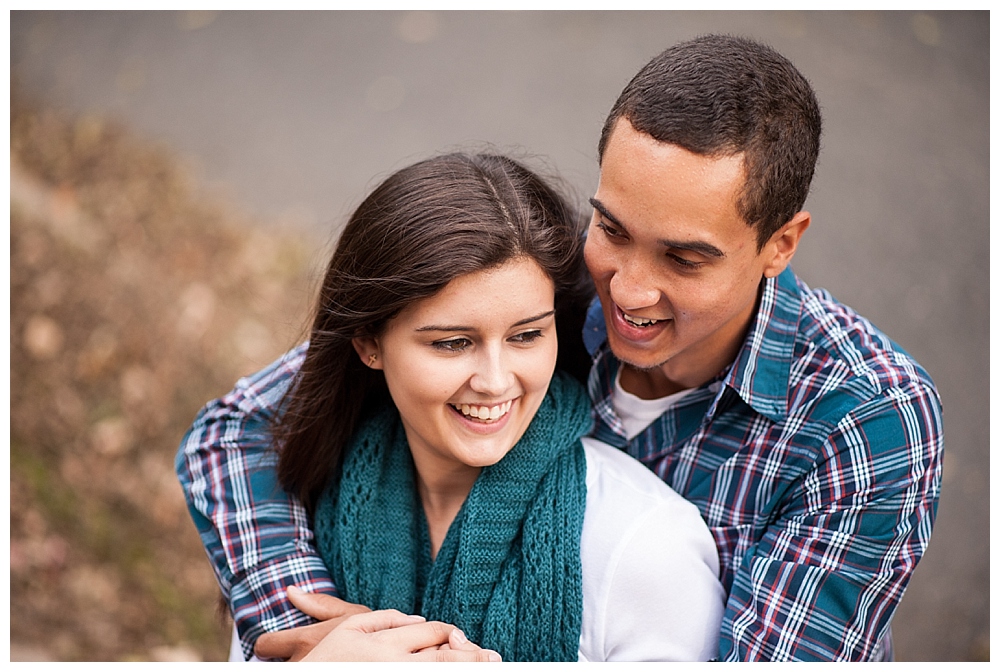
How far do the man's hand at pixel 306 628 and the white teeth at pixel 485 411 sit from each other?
532 millimetres

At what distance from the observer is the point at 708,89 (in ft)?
6.09

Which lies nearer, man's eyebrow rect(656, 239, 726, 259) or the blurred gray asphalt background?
man's eyebrow rect(656, 239, 726, 259)

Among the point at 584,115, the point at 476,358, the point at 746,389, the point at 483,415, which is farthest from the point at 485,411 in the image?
the point at 584,115

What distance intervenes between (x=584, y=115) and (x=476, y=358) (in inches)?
118

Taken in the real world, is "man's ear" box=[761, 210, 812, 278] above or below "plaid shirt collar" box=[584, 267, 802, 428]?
above

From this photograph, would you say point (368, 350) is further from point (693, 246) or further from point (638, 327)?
point (693, 246)

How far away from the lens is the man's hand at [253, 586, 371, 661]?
2.06 meters

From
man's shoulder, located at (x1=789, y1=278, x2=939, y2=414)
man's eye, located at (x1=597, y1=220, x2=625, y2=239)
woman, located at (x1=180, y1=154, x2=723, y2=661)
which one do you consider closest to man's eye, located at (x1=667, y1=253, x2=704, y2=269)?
man's eye, located at (x1=597, y1=220, x2=625, y2=239)

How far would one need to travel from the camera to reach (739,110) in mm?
1854

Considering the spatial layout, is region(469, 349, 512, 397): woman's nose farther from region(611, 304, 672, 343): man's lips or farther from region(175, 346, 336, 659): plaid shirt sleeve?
region(175, 346, 336, 659): plaid shirt sleeve

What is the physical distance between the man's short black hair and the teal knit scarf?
62 cm
